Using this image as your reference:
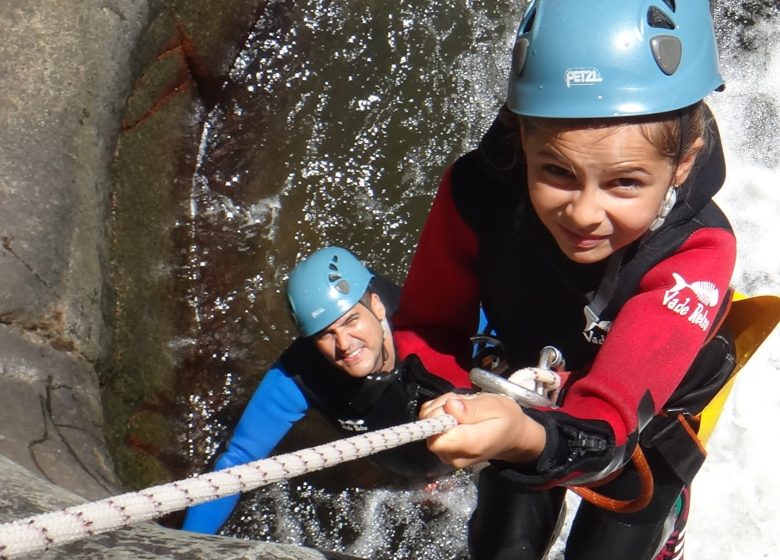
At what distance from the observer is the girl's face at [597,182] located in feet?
6.03

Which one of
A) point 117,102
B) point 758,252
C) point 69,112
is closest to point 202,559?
point 69,112

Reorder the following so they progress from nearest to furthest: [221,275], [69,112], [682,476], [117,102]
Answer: [682,476]
[69,112]
[117,102]
[221,275]

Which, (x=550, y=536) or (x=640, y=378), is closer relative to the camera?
(x=640, y=378)

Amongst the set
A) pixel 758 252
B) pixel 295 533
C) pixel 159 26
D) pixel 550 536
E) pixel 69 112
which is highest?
pixel 159 26

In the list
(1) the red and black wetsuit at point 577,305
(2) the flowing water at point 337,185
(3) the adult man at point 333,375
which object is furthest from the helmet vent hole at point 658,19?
(2) the flowing water at point 337,185

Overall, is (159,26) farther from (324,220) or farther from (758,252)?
(758,252)

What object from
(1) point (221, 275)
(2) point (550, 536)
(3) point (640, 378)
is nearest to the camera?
(3) point (640, 378)

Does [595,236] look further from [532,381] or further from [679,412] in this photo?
[679,412]

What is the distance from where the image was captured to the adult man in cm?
353

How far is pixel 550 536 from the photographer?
2.98m

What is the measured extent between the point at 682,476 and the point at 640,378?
80cm

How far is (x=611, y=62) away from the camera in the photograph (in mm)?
1905

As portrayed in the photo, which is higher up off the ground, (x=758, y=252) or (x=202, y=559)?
(x=758, y=252)

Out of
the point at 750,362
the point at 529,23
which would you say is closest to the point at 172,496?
the point at 529,23
